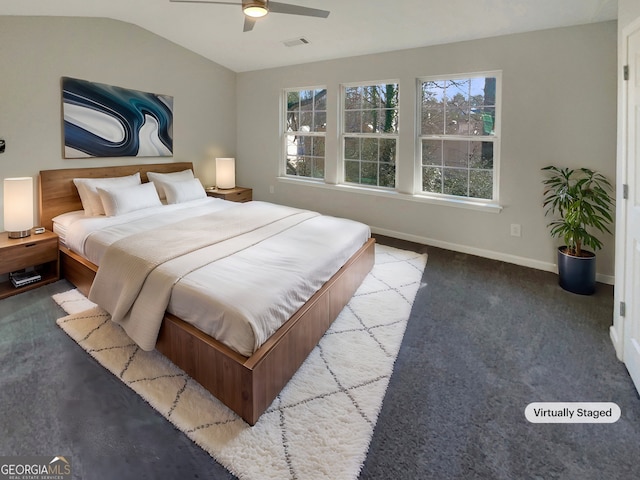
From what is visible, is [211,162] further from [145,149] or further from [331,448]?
[331,448]

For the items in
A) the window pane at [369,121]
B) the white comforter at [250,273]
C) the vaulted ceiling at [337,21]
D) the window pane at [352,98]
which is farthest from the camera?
the window pane at [352,98]

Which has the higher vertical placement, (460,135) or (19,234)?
(460,135)

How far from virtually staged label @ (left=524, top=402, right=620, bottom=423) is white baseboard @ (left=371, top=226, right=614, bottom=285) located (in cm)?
199

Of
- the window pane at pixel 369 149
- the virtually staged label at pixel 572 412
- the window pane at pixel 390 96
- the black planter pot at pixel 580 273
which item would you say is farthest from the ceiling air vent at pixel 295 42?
the virtually staged label at pixel 572 412

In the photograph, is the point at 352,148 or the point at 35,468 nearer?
the point at 35,468

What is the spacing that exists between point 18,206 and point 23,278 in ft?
2.12

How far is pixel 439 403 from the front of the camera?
6.09ft

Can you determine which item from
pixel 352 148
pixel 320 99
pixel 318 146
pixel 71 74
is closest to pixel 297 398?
pixel 352 148

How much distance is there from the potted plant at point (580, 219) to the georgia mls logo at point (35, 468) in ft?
12.2

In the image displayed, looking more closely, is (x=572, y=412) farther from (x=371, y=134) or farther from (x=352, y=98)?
(x=352, y=98)

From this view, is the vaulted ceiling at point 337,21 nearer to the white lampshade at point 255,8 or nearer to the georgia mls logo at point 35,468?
the white lampshade at point 255,8

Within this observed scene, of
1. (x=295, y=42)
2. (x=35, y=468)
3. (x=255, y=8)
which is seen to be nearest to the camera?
(x=35, y=468)

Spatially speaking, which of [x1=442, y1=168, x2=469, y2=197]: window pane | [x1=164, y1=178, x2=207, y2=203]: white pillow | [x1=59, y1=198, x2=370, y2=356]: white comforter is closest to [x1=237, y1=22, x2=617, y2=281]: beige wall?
[x1=442, y1=168, x2=469, y2=197]: window pane

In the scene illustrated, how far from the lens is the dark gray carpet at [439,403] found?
59.5 inches
